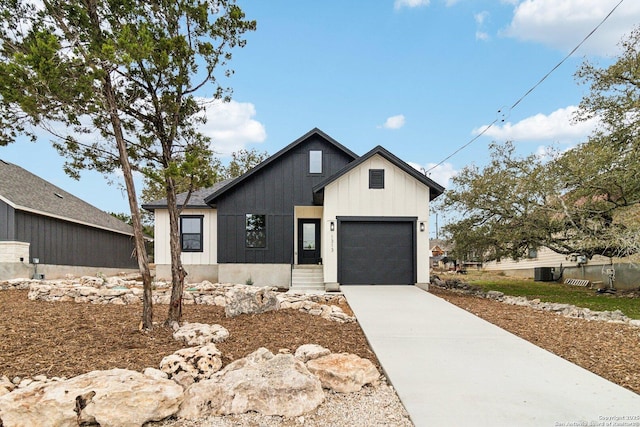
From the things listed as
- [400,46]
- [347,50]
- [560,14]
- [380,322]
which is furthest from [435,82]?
[380,322]

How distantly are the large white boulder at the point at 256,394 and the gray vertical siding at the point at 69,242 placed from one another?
14771 mm

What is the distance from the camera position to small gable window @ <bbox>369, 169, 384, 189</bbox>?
12586mm

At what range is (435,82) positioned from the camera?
53.6 ft

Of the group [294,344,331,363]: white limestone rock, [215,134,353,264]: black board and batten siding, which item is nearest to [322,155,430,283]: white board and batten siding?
[215,134,353,264]: black board and batten siding

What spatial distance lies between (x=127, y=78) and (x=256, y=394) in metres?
5.14

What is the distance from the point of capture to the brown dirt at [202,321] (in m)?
4.77

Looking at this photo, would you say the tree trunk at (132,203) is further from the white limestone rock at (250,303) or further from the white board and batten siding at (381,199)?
the white board and batten siding at (381,199)

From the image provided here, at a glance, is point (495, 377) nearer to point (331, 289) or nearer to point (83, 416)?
point (83, 416)

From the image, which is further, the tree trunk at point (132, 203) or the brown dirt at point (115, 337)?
the tree trunk at point (132, 203)

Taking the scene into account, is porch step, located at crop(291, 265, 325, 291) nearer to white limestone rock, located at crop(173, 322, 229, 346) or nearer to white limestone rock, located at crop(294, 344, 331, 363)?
white limestone rock, located at crop(173, 322, 229, 346)

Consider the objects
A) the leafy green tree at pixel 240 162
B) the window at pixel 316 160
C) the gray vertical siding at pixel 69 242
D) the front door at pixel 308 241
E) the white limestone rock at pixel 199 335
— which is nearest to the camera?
the white limestone rock at pixel 199 335

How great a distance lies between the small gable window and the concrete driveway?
5.88 m

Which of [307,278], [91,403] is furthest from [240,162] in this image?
[91,403]

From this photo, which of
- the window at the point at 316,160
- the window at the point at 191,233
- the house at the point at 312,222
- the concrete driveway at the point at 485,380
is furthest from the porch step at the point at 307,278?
the concrete driveway at the point at 485,380
